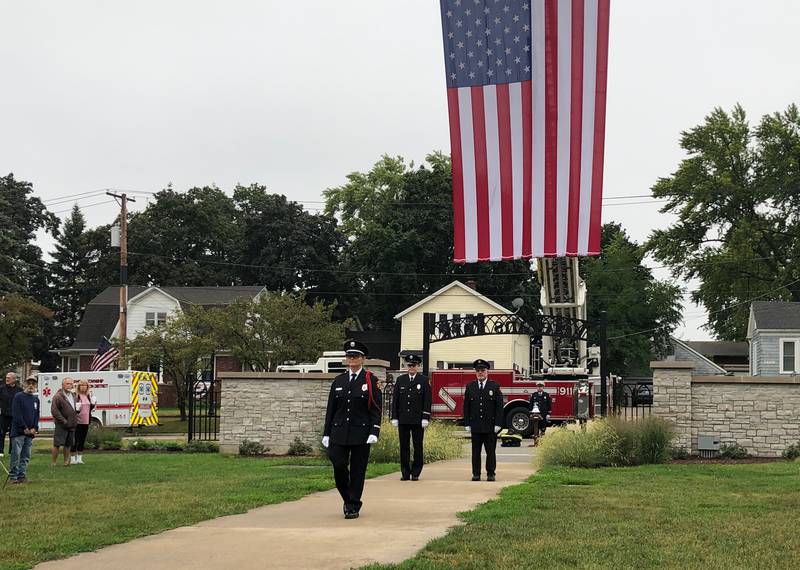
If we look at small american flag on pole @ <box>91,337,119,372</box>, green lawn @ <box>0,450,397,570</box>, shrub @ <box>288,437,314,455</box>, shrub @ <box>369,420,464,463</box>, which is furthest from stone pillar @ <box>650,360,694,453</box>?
small american flag on pole @ <box>91,337,119,372</box>

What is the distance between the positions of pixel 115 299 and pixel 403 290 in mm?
18299

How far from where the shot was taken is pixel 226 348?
43750 mm

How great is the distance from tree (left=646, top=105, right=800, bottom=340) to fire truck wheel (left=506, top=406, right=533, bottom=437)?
2847 cm

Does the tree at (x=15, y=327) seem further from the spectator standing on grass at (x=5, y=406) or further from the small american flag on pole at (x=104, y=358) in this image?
the spectator standing on grass at (x=5, y=406)

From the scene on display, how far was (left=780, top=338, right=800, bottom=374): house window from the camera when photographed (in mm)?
49375

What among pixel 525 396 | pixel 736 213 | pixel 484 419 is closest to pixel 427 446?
pixel 484 419

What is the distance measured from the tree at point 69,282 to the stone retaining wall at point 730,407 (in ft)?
209

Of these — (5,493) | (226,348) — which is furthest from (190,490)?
(226,348)

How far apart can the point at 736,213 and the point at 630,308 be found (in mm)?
8811

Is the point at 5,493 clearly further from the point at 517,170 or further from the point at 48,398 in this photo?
the point at 48,398

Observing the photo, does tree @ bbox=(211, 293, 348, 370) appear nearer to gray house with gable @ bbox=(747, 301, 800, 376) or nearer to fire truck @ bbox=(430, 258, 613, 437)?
fire truck @ bbox=(430, 258, 613, 437)

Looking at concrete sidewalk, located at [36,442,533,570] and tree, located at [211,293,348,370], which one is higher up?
tree, located at [211,293,348,370]

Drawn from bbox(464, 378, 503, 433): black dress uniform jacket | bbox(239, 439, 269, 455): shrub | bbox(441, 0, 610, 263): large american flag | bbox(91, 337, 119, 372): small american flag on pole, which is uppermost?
bbox(441, 0, 610, 263): large american flag

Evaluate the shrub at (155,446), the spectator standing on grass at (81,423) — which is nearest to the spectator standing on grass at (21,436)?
the spectator standing on grass at (81,423)
